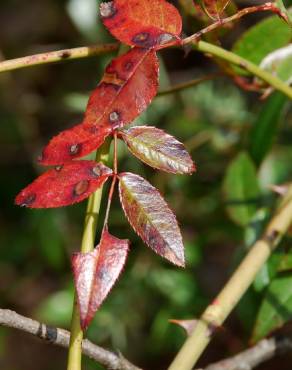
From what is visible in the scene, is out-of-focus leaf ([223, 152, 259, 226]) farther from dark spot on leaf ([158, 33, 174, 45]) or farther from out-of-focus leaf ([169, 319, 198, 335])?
dark spot on leaf ([158, 33, 174, 45])

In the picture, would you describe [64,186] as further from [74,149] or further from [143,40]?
[143,40]

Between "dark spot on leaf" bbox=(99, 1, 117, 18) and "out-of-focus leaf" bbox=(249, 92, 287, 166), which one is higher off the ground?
"dark spot on leaf" bbox=(99, 1, 117, 18)

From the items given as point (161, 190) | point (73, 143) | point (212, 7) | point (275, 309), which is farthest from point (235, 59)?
point (161, 190)

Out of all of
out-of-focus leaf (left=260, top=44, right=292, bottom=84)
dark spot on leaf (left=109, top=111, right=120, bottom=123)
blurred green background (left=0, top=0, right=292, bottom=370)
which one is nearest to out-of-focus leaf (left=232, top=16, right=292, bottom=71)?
out-of-focus leaf (left=260, top=44, right=292, bottom=84)

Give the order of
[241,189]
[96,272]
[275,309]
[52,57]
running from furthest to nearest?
[241,189] < [275,309] < [52,57] < [96,272]

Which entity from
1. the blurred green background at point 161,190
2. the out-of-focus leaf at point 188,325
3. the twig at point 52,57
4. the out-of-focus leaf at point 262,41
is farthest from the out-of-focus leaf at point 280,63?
the out-of-focus leaf at point 188,325

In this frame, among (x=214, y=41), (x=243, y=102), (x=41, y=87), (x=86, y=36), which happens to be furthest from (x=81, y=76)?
(x=214, y=41)
